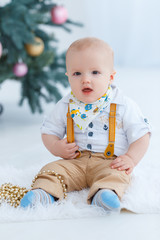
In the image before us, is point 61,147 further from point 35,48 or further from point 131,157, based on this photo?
point 35,48

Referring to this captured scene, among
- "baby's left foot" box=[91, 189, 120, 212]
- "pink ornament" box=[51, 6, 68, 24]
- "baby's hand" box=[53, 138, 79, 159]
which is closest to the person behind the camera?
"baby's left foot" box=[91, 189, 120, 212]

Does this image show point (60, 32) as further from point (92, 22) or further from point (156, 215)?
point (156, 215)

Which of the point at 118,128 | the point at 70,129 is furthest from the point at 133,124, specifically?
the point at 70,129

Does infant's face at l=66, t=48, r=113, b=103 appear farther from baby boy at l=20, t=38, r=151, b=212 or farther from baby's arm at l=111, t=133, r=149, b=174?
baby's arm at l=111, t=133, r=149, b=174

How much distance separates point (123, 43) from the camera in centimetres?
446

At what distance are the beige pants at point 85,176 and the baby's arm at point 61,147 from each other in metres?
0.02

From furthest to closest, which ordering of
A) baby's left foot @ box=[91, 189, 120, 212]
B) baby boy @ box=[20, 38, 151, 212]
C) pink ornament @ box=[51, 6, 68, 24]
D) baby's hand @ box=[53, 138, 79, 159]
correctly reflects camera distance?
1. pink ornament @ box=[51, 6, 68, 24]
2. baby's hand @ box=[53, 138, 79, 159]
3. baby boy @ box=[20, 38, 151, 212]
4. baby's left foot @ box=[91, 189, 120, 212]

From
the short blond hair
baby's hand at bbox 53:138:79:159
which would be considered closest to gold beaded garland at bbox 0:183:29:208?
baby's hand at bbox 53:138:79:159

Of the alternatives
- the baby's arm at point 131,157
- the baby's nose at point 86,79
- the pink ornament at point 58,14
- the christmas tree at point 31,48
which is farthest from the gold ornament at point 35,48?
the baby's arm at point 131,157

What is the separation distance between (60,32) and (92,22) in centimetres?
Answer: 44

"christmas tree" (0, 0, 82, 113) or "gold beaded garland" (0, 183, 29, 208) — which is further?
"christmas tree" (0, 0, 82, 113)

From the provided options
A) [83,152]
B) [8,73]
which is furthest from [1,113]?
[83,152]

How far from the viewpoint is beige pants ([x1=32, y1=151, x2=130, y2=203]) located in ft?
3.59

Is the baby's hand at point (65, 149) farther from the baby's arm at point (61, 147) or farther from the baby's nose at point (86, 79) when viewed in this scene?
the baby's nose at point (86, 79)
